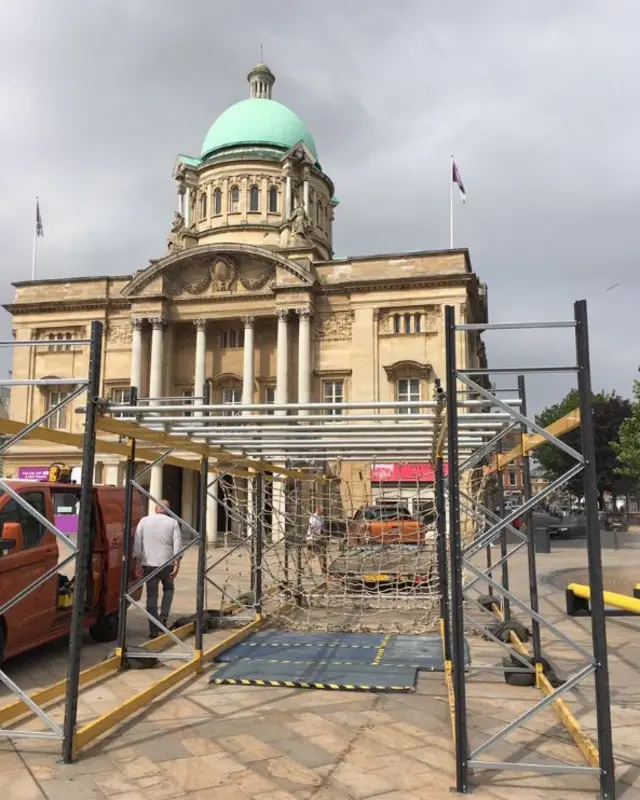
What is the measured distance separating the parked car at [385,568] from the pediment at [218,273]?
23530mm

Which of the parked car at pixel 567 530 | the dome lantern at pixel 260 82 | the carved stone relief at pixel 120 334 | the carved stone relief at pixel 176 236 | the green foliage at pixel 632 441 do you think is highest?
the dome lantern at pixel 260 82

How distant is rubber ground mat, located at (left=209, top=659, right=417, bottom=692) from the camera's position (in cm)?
751

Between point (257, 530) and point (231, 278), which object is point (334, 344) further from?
point (257, 530)

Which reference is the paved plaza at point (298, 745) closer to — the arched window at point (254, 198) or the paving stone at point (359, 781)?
the paving stone at point (359, 781)

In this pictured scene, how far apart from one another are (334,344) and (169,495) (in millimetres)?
12107

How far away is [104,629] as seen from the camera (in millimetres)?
10211

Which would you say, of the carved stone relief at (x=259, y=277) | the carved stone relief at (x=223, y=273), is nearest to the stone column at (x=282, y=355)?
the carved stone relief at (x=259, y=277)

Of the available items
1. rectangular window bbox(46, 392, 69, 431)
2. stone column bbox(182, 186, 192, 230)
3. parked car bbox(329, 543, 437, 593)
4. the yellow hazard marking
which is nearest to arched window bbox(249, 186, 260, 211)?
stone column bbox(182, 186, 192, 230)

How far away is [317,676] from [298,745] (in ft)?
7.11

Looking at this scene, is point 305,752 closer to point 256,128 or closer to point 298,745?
point 298,745

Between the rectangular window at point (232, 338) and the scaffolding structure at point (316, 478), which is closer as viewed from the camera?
the scaffolding structure at point (316, 478)

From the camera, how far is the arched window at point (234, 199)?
42625 mm

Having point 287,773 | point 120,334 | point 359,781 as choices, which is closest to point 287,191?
point 120,334

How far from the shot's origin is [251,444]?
31.1 feet
